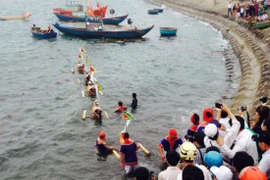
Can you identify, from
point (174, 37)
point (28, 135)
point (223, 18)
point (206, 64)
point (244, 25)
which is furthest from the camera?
point (223, 18)

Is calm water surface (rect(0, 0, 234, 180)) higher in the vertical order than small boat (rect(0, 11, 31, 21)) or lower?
lower

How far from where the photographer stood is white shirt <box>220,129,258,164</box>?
27.0 ft

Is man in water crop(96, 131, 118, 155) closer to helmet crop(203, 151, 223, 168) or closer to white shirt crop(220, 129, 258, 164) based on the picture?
white shirt crop(220, 129, 258, 164)

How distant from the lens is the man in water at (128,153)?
504 inches

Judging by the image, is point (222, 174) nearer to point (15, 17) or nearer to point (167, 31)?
point (167, 31)

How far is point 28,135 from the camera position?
18.7m

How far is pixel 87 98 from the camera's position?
24094 mm

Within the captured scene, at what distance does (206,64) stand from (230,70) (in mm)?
3809

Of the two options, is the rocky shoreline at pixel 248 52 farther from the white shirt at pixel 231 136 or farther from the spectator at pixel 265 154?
the spectator at pixel 265 154

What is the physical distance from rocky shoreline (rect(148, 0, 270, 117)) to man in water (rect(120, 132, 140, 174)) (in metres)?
7.44

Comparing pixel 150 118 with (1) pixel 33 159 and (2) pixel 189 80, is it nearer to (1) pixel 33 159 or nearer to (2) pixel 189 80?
(1) pixel 33 159

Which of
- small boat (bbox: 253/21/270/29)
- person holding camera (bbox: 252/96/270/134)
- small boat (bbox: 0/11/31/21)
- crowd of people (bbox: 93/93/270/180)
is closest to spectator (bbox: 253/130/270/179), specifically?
crowd of people (bbox: 93/93/270/180)

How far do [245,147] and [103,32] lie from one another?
40399 millimetres

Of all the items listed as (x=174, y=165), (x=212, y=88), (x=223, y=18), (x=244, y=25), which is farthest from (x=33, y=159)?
(x=223, y=18)
